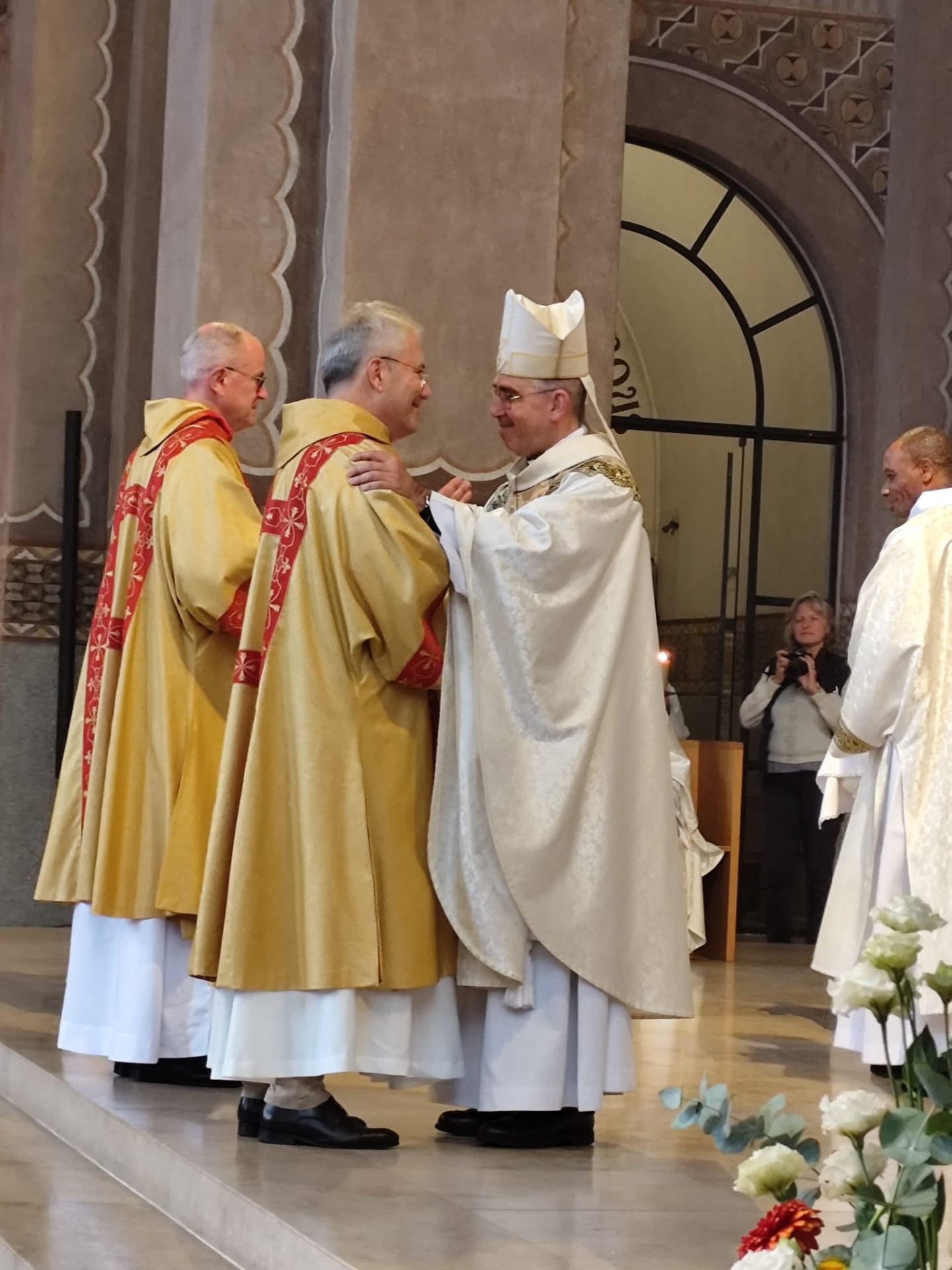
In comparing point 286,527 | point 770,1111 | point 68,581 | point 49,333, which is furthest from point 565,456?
point 49,333

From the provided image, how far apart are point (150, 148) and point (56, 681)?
2.37m

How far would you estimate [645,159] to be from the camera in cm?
1093

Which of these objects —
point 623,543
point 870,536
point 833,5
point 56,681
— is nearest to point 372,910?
point 623,543

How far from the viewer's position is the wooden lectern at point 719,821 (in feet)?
30.6

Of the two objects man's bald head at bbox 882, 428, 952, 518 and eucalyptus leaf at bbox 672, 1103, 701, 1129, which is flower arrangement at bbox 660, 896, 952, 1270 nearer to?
eucalyptus leaf at bbox 672, 1103, 701, 1129

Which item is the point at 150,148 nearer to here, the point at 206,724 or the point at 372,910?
the point at 206,724

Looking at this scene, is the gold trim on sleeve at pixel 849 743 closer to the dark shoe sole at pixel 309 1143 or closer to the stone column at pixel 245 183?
the stone column at pixel 245 183

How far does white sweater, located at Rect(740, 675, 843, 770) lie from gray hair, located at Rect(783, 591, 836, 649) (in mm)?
244

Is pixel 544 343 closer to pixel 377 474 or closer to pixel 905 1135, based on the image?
pixel 377 474

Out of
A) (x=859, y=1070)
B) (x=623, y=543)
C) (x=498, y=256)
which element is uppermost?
(x=498, y=256)

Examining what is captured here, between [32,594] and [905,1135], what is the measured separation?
744 centimetres

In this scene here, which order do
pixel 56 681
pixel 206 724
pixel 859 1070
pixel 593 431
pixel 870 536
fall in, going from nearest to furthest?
→ pixel 593 431, pixel 206 724, pixel 859 1070, pixel 56 681, pixel 870 536

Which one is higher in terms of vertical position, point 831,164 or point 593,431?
point 831,164

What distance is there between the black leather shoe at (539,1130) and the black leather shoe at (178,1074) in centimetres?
100
